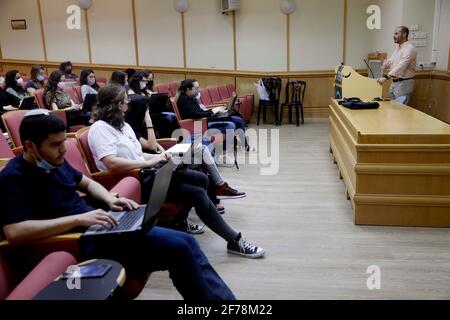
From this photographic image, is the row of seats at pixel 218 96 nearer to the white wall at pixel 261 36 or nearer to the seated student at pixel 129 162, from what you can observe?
the white wall at pixel 261 36

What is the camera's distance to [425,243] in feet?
9.16

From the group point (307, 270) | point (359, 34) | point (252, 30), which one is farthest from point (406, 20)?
point (307, 270)

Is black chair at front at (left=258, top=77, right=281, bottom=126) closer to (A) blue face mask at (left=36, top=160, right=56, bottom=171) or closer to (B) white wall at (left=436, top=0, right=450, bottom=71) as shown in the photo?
(B) white wall at (left=436, top=0, right=450, bottom=71)

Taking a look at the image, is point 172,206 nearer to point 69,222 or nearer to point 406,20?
point 69,222

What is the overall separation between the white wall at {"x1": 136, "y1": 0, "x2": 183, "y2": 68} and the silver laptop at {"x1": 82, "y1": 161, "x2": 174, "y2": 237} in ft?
24.3

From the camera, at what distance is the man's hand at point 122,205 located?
2.04 m

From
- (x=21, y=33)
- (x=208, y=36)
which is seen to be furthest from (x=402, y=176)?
(x=21, y=33)

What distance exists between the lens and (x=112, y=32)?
9227mm

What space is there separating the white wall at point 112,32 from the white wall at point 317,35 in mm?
3581

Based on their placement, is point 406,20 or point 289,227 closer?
point 289,227

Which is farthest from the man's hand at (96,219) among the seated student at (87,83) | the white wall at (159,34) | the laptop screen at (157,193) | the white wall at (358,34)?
the white wall at (159,34)

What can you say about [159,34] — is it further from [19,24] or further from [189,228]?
[189,228]

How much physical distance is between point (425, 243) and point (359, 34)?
20.4ft

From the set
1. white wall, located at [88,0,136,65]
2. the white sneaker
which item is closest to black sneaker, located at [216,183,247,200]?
the white sneaker
